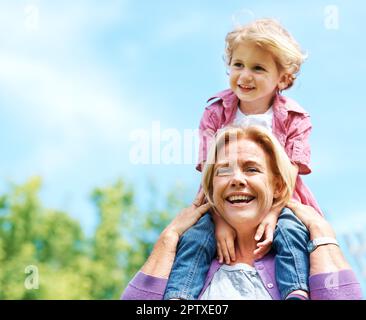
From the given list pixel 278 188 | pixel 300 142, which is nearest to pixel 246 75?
pixel 300 142

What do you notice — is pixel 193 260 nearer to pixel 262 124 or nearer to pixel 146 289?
pixel 146 289

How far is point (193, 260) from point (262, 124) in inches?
21.8

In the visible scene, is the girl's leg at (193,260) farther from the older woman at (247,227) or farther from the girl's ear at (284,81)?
the girl's ear at (284,81)

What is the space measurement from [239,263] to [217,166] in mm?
306

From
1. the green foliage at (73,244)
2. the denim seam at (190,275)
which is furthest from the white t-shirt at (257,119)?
the green foliage at (73,244)

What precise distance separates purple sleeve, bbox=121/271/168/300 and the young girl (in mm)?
22

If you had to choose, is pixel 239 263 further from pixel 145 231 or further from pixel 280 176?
pixel 145 231

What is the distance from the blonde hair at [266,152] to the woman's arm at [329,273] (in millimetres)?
153

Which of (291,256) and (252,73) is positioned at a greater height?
(252,73)

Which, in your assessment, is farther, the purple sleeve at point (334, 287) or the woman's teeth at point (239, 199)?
the woman's teeth at point (239, 199)

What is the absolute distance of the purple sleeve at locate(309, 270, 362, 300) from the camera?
2.12m

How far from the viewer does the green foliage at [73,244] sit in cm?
A: 1108

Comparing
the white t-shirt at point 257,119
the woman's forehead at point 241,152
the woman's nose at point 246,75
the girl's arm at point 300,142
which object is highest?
the woman's nose at point 246,75

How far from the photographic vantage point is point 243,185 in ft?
7.38
